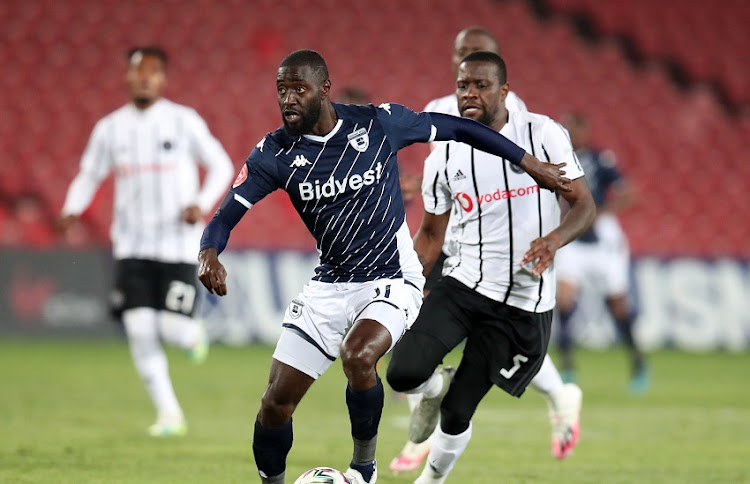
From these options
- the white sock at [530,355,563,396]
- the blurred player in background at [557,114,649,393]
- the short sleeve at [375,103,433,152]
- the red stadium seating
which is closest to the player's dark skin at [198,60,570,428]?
the short sleeve at [375,103,433,152]

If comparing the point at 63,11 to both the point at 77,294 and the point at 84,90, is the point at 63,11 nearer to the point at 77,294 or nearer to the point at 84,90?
the point at 84,90

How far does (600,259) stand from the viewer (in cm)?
1169

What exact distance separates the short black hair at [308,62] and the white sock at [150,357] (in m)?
3.31

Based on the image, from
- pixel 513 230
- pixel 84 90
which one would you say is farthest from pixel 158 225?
pixel 84 90

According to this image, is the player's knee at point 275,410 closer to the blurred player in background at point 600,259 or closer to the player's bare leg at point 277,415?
the player's bare leg at point 277,415

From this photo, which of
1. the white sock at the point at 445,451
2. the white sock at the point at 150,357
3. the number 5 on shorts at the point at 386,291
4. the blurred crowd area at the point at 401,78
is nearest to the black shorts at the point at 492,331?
the white sock at the point at 445,451

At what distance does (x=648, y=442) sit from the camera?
25.1 feet

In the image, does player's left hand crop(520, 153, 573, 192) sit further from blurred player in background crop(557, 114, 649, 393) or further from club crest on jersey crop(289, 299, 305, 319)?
blurred player in background crop(557, 114, 649, 393)

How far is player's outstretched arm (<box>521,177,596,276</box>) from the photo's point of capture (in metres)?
5.19

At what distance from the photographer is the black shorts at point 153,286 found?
795 centimetres

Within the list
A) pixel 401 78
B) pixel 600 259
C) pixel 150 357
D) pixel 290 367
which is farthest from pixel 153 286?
pixel 401 78

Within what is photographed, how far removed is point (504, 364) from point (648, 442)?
229cm

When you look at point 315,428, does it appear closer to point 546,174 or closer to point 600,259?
point 546,174

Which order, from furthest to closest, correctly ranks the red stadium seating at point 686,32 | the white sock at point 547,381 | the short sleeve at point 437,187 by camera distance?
the red stadium seating at point 686,32 < the white sock at point 547,381 < the short sleeve at point 437,187
